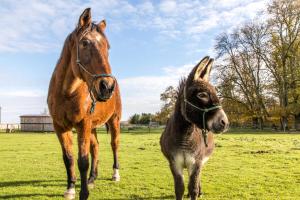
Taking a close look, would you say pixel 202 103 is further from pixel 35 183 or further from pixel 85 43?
pixel 35 183

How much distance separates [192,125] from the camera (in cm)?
538

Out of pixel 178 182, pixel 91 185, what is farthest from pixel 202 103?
pixel 91 185

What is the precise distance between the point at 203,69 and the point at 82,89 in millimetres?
2054

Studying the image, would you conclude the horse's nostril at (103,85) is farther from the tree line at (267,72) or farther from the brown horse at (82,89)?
the tree line at (267,72)

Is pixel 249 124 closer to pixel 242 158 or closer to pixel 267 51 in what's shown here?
pixel 267 51

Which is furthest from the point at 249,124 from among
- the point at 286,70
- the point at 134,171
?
the point at 134,171

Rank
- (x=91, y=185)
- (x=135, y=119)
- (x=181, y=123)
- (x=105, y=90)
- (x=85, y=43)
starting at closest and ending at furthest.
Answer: (x=105, y=90), (x=85, y=43), (x=181, y=123), (x=91, y=185), (x=135, y=119)

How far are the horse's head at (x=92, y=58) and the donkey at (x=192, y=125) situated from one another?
1293 mm

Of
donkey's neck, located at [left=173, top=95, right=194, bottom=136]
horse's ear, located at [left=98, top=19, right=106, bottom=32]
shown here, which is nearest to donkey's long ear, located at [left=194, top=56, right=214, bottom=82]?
donkey's neck, located at [left=173, top=95, right=194, bottom=136]

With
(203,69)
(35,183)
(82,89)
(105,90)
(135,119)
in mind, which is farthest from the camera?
(135,119)

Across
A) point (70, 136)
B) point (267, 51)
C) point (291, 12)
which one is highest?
point (291, 12)

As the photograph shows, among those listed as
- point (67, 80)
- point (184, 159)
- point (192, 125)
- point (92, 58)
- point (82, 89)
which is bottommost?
point (184, 159)

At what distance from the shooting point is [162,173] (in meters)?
9.43

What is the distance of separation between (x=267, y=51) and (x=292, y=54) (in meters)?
3.03
